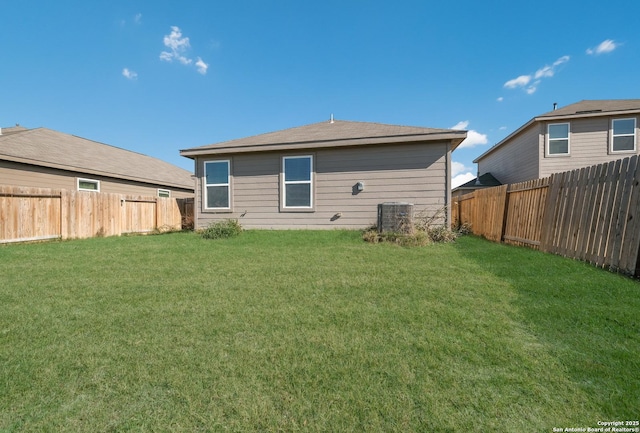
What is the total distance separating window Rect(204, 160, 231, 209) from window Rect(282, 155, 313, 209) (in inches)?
84.5

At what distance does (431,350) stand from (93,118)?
19009mm

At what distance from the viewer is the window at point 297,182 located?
8.48m

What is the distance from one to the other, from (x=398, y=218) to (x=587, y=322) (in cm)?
450

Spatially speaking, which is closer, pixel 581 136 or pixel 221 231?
pixel 221 231

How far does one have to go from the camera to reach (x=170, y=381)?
1651 millimetres

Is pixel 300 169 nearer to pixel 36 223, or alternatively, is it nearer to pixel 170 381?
pixel 170 381

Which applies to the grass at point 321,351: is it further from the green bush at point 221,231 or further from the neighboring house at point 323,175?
the neighboring house at point 323,175

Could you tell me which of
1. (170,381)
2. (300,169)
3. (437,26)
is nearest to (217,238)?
(300,169)

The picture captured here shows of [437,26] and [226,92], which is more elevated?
[437,26]

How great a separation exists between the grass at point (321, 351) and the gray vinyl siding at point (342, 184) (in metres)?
4.17

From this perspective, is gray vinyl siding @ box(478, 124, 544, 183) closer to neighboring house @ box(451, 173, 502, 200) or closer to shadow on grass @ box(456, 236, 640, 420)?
neighboring house @ box(451, 173, 502, 200)

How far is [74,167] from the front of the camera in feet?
33.7

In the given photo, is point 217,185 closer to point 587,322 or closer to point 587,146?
point 587,322

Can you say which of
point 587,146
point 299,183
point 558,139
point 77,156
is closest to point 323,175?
point 299,183
